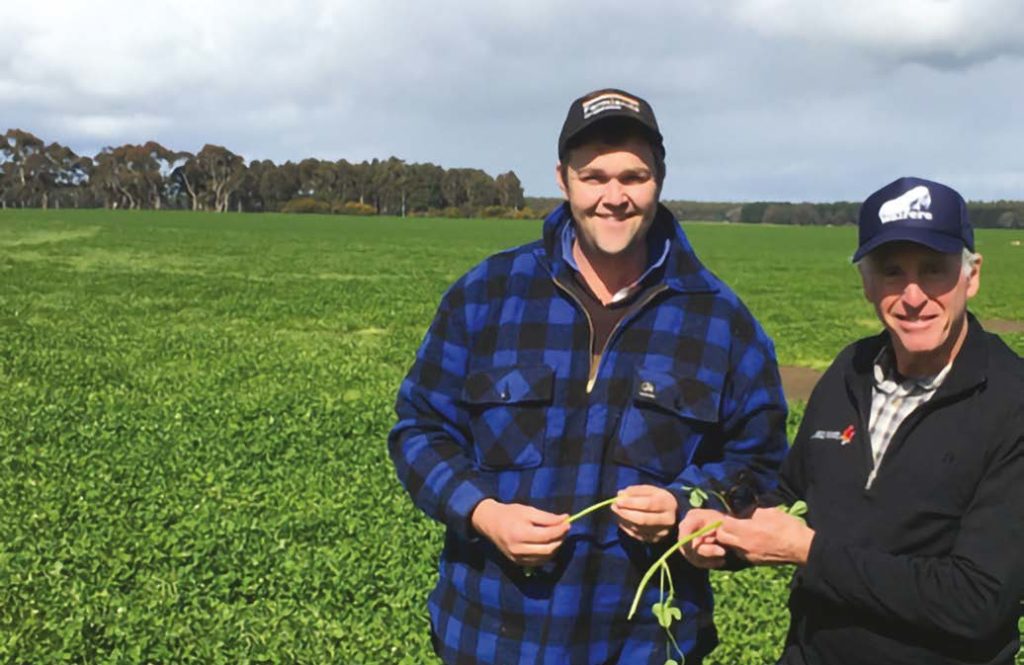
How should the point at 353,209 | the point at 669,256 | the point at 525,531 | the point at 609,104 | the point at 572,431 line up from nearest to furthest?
the point at 525,531 → the point at 609,104 → the point at 572,431 → the point at 669,256 → the point at 353,209

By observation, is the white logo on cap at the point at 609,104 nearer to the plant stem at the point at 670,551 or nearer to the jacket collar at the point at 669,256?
the jacket collar at the point at 669,256

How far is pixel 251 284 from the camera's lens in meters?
28.5

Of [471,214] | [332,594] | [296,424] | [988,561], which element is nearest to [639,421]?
[988,561]

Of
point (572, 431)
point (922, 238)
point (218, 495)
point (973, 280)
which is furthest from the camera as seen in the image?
point (218, 495)

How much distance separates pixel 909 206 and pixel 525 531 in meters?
1.24

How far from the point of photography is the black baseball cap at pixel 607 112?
2682mm

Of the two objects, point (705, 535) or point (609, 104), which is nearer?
point (705, 535)

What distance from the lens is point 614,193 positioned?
2721 mm

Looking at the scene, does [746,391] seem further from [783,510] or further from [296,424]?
[296,424]

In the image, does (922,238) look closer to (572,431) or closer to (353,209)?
(572,431)

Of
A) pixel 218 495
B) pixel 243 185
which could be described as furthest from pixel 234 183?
pixel 218 495

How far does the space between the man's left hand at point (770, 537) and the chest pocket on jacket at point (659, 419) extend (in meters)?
0.35

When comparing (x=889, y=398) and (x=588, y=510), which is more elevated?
(x=889, y=398)

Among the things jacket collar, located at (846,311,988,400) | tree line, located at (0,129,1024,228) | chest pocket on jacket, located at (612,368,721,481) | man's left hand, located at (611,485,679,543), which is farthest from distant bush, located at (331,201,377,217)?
jacket collar, located at (846,311,988,400)
